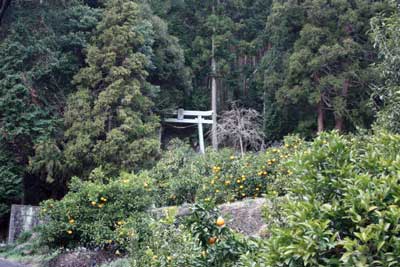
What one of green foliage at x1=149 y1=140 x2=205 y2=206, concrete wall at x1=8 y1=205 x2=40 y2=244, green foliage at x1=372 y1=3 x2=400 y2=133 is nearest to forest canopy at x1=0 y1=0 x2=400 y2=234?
concrete wall at x1=8 y1=205 x2=40 y2=244

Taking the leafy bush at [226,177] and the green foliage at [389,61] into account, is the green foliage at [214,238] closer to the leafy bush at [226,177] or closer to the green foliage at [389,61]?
the green foliage at [389,61]

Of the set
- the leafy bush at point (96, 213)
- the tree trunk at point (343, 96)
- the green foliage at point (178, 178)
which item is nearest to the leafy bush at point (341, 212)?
the leafy bush at point (96, 213)

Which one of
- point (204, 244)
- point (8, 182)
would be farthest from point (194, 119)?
point (204, 244)

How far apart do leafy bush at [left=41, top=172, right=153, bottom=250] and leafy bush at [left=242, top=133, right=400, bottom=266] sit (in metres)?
5.26

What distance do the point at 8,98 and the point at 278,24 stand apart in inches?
404

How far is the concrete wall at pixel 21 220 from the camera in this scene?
43.7 feet

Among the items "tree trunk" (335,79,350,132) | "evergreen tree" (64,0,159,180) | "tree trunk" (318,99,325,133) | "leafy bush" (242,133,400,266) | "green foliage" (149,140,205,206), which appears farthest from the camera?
"tree trunk" (318,99,325,133)

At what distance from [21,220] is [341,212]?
1233 cm

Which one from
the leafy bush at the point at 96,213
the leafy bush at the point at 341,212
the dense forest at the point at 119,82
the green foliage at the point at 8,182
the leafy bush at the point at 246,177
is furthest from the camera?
the dense forest at the point at 119,82

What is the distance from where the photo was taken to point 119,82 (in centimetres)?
1558

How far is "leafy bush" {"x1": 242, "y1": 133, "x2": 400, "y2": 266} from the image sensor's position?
2184 millimetres

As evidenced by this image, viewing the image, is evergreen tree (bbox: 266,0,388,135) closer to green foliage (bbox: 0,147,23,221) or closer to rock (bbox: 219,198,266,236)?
green foliage (bbox: 0,147,23,221)

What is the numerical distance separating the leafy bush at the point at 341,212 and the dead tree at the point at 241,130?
57.1 feet

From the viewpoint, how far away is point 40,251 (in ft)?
30.1
